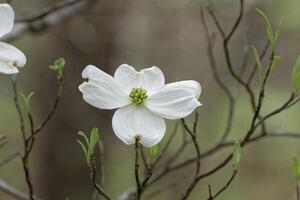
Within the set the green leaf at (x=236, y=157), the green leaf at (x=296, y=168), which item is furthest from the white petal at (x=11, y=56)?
the green leaf at (x=296, y=168)

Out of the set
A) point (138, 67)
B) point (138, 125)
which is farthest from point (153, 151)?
point (138, 67)

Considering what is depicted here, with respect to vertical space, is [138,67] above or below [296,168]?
below

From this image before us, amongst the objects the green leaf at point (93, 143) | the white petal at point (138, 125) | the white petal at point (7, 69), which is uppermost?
the white petal at point (7, 69)

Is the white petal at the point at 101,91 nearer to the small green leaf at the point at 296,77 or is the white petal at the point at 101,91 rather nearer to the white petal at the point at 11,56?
the white petal at the point at 11,56

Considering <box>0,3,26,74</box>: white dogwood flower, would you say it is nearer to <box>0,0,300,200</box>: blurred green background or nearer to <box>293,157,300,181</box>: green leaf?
<box>293,157,300,181</box>: green leaf

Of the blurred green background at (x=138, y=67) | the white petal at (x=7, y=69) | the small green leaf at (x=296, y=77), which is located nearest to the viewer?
the white petal at (x=7, y=69)

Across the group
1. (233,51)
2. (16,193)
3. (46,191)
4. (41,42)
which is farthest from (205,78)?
(16,193)

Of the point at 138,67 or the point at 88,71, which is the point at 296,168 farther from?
the point at 138,67

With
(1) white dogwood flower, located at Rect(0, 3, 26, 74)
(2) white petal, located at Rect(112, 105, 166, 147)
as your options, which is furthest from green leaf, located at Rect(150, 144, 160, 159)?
(1) white dogwood flower, located at Rect(0, 3, 26, 74)
